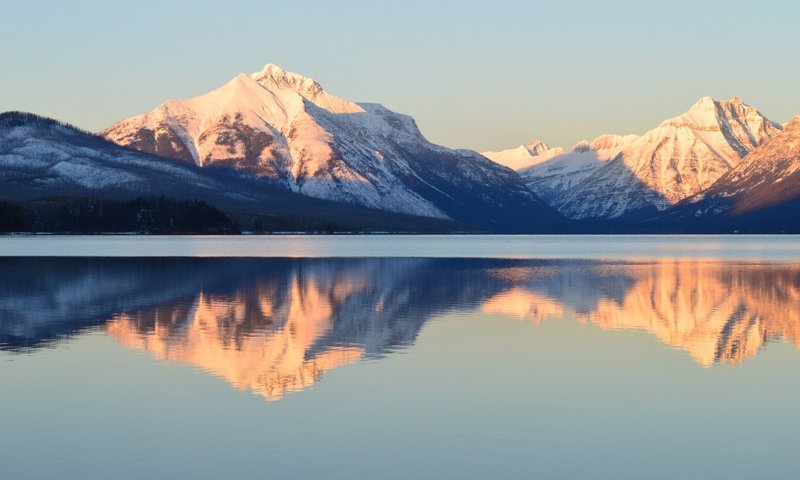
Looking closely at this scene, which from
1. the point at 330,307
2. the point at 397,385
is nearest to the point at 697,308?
the point at 330,307

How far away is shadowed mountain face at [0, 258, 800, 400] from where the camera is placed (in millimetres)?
46281

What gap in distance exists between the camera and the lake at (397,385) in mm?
27297

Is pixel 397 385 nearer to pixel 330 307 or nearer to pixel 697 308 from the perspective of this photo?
pixel 330 307

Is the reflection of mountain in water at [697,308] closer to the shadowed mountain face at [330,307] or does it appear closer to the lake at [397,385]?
the shadowed mountain face at [330,307]

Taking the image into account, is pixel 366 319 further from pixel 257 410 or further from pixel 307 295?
pixel 257 410

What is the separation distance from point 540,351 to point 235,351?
A: 12.6 m

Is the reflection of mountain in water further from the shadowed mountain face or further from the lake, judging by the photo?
the lake

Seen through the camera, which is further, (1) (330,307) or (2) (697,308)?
(2) (697,308)

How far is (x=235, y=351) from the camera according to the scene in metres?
45.6

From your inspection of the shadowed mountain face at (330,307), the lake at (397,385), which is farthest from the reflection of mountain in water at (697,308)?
the lake at (397,385)

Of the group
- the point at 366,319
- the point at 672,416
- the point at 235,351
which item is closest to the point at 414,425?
the point at 672,416

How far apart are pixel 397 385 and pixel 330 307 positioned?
28763mm

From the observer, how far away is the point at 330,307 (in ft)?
217

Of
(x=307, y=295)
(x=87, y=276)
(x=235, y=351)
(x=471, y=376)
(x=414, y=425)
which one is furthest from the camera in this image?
(x=87, y=276)
